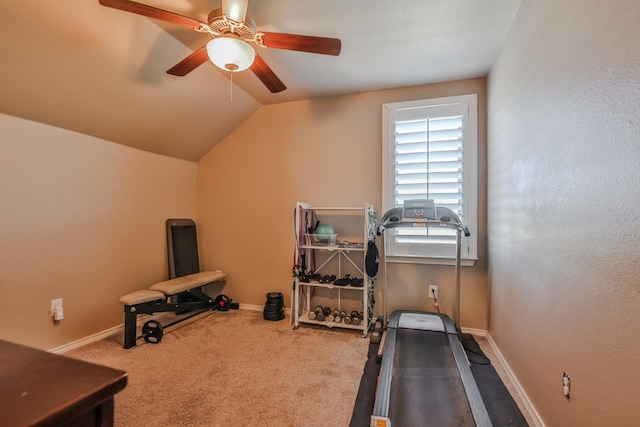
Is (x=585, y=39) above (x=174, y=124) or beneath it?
beneath

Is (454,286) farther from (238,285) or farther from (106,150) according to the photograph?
(106,150)

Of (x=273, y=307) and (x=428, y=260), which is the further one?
(x=273, y=307)

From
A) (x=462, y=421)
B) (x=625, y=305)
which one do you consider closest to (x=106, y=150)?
(x=462, y=421)

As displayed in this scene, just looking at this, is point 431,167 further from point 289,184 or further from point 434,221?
point 289,184

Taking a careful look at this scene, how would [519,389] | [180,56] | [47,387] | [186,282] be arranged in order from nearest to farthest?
[47,387] → [519,389] → [180,56] → [186,282]

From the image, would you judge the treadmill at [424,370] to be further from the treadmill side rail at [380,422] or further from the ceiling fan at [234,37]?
the ceiling fan at [234,37]

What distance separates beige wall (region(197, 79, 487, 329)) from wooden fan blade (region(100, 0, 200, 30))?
1956 millimetres

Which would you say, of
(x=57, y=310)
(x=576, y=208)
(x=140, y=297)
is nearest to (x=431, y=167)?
(x=576, y=208)

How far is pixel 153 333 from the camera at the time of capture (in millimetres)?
2846

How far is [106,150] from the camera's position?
3031 millimetres

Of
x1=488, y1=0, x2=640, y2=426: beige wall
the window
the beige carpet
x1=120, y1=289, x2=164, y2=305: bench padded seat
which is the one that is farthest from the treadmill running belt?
x1=120, y1=289, x2=164, y2=305: bench padded seat

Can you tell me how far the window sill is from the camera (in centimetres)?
308

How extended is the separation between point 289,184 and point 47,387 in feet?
10.9

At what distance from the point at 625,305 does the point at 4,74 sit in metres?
3.55
